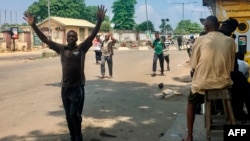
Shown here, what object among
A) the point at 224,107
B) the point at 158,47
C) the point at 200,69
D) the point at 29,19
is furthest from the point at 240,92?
the point at 158,47

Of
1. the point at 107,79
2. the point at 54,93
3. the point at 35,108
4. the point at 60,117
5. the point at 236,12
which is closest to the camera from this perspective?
the point at 236,12

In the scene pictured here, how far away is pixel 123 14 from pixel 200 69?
81312 millimetres

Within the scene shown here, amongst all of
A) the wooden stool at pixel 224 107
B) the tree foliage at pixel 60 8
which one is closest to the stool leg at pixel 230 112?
the wooden stool at pixel 224 107

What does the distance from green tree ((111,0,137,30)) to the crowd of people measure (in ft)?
260

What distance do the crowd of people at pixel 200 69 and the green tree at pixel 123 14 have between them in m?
79.3

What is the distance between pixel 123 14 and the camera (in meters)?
85.4

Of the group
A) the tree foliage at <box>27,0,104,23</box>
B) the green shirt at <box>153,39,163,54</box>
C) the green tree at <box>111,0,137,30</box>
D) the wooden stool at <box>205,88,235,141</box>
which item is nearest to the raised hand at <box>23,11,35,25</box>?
the wooden stool at <box>205,88,235,141</box>

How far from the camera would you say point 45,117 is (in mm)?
8047

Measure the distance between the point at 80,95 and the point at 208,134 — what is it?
1.86m

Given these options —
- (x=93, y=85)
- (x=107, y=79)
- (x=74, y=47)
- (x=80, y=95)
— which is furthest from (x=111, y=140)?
(x=107, y=79)

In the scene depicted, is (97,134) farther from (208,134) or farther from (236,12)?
(236,12)

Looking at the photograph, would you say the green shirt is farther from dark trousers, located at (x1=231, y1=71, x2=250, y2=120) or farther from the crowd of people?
dark trousers, located at (x1=231, y1=71, x2=250, y2=120)

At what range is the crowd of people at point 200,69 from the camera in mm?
4922

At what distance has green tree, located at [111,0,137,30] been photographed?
8544 centimetres
